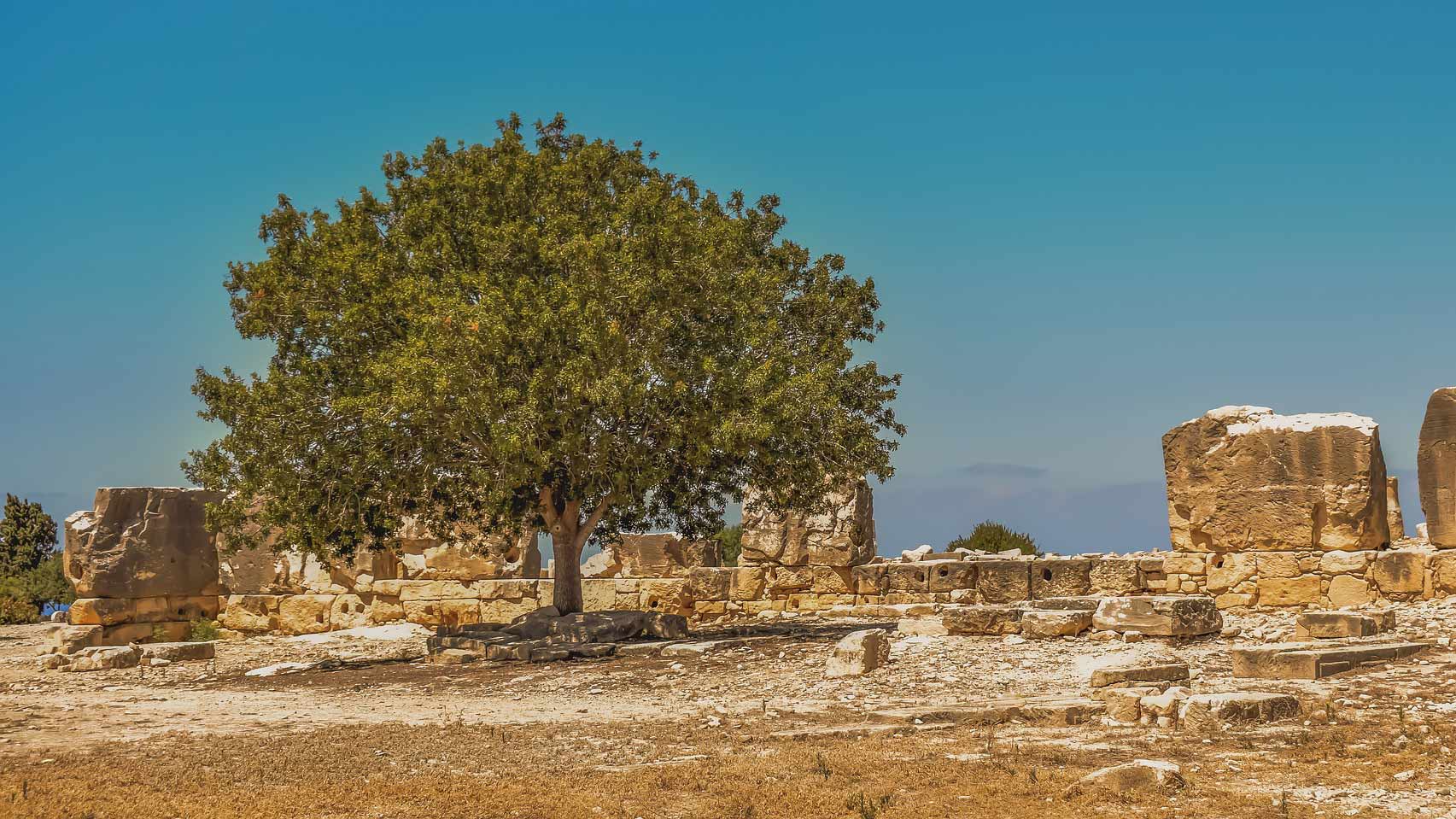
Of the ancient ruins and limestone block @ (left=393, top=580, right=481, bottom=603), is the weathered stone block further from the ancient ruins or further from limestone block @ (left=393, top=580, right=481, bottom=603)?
limestone block @ (left=393, top=580, right=481, bottom=603)

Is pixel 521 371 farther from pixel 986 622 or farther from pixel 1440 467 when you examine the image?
pixel 1440 467

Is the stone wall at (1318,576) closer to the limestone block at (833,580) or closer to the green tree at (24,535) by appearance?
the limestone block at (833,580)

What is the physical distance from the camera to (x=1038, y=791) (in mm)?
6469

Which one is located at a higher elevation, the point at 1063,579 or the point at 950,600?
the point at 1063,579

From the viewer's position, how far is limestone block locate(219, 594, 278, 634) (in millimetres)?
19281

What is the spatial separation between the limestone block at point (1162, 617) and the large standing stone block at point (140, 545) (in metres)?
12.8

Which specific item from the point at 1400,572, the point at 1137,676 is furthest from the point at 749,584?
the point at 1137,676

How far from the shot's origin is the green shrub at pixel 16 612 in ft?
75.0

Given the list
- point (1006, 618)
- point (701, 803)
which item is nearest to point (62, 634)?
point (1006, 618)

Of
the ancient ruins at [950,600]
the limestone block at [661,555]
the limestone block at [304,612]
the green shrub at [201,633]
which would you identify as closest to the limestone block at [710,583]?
the ancient ruins at [950,600]

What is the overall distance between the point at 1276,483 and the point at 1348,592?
147 centimetres

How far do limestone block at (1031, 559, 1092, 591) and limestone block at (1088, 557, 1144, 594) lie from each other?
0.09 meters

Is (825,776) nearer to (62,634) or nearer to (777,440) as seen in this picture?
(777,440)

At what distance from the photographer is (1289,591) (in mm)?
15203
